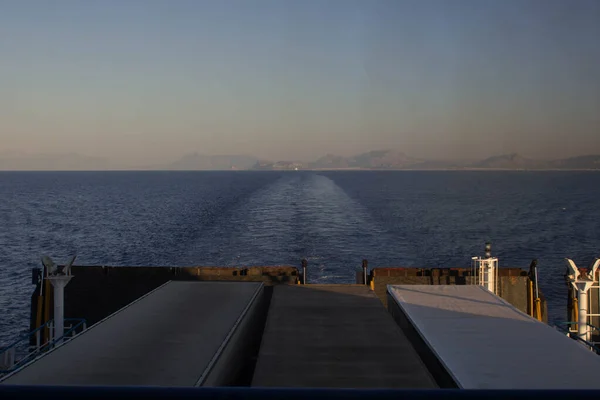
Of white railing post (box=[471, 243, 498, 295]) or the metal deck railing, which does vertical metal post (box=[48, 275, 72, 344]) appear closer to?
white railing post (box=[471, 243, 498, 295])

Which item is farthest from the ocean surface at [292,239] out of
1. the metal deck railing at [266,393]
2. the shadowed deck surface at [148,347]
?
the metal deck railing at [266,393]

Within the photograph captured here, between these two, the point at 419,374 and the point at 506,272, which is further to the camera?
the point at 506,272

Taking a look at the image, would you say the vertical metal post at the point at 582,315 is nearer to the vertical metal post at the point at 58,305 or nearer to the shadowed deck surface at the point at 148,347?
the shadowed deck surface at the point at 148,347

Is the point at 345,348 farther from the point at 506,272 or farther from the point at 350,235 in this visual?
the point at 350,235

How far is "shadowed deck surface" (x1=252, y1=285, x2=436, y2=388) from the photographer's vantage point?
8719 mm

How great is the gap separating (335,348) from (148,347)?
353cm

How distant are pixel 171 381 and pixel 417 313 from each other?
24.6 ft

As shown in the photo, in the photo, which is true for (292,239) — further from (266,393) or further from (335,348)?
(266,393)

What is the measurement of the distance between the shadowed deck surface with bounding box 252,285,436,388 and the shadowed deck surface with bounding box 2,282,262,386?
1030 millimetres

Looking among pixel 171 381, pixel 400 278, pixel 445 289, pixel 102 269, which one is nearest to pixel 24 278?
pixel 102 269

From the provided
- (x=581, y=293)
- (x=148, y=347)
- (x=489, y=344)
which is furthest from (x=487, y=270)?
(x=148, y=347)

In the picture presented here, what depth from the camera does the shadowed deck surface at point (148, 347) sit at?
27.6 ft

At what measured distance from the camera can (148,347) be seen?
9984 mm

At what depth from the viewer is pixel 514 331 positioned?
11977 mm
